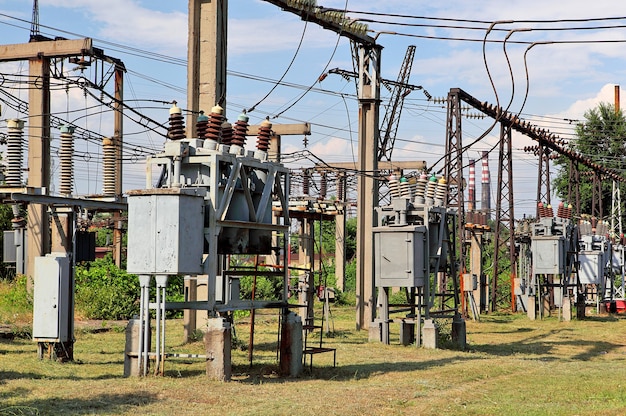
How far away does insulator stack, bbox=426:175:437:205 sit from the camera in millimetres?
21359

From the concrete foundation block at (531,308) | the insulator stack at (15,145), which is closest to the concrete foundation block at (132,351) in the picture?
the insulator stack at (15,145)

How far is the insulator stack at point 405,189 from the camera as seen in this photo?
70.0 ft

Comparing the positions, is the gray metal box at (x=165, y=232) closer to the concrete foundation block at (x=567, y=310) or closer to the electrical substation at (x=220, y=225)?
the electrical substation at (x=220, y=225)

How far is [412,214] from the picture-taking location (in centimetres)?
2105

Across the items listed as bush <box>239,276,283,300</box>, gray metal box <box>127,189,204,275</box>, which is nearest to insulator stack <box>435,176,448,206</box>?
gray metal box <box>127,189,204,275</box>

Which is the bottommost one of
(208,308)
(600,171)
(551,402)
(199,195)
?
(551,402)

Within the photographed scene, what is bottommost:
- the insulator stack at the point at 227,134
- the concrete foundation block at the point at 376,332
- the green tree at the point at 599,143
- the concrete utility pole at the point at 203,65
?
the concrete foundation block at the point at 376,332

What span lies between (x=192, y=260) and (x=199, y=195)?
3.10 feet

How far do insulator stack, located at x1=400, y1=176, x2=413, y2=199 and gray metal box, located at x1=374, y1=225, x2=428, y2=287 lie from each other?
1.11 meters

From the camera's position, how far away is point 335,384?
13742 millimetres

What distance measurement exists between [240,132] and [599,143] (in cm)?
6025

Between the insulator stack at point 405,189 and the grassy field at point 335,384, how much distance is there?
347cm

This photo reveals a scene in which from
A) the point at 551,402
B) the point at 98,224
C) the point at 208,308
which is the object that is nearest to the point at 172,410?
the point at 208,308

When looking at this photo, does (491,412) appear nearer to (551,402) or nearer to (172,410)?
(551,402)
